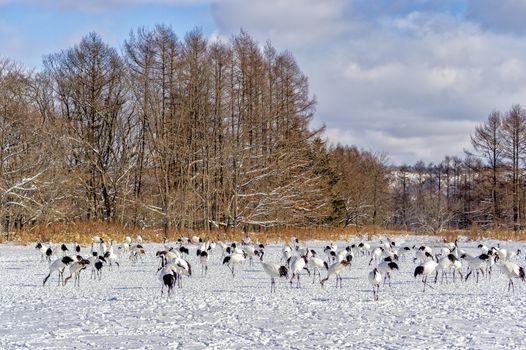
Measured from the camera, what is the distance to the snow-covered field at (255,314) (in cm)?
922

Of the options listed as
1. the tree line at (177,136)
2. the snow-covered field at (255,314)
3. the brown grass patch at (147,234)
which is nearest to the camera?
the snow-covered field at (255,314)

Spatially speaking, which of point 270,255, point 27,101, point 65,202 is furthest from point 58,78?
point 270,255

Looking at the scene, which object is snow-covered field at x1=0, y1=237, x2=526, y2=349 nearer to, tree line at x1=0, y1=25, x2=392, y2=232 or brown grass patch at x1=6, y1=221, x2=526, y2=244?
brown grass patch at x1=6, y1=221, x2=526, y2=244

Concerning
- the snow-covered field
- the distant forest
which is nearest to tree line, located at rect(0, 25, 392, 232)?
the distant forest

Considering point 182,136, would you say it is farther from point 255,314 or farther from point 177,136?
point 255,314

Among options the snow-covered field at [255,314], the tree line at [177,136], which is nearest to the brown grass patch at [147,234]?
the tree line at [177,136]

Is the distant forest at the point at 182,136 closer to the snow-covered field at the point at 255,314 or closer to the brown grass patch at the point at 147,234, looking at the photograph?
the brown grass patch at the point at 147,234

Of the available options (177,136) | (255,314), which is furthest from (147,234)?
(255,314)

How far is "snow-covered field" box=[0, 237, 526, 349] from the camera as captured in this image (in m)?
9.22

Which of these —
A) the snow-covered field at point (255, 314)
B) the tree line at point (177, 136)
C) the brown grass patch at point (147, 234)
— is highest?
the tree line at point (177, 136)

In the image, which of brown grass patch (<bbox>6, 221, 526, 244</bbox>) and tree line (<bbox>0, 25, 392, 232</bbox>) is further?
tree line (<bbox>0, 25, 392, 232</bbox>)

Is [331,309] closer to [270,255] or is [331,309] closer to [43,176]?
[270,255]

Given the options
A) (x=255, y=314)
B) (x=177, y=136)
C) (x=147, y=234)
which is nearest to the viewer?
(x=255, y=314)

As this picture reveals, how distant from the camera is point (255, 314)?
443 inches
